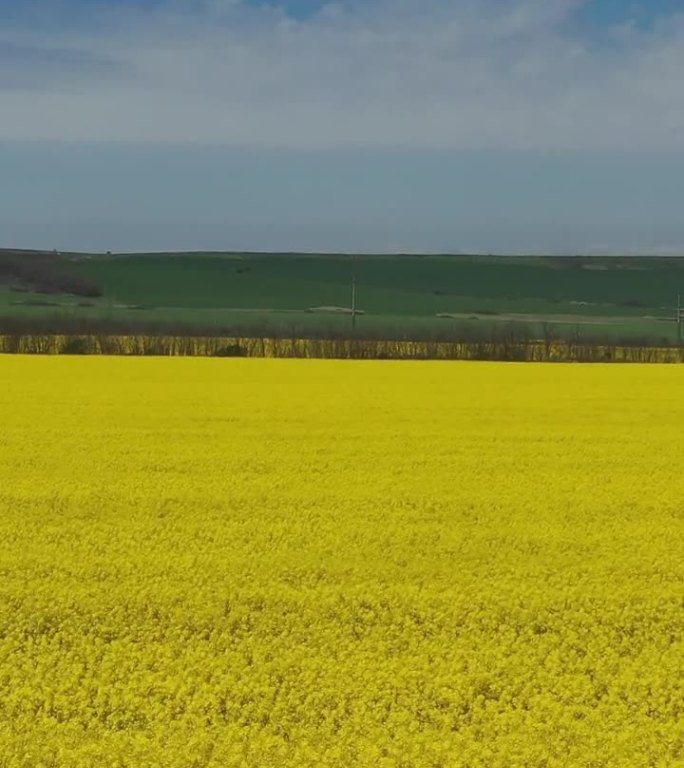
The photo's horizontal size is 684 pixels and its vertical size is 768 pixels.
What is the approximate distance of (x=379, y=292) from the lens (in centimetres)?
7700

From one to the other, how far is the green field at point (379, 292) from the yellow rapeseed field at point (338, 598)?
34382 millimetres

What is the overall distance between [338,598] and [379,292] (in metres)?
70.2

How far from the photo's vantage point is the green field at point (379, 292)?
5607 centimetres

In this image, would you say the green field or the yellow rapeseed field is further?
the green field

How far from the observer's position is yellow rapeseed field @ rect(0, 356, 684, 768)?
531 cm

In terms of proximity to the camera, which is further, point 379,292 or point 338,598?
→ point 379,292

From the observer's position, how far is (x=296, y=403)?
61.2ft

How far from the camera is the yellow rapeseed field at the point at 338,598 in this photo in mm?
5312

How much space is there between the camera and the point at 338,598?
7309mm

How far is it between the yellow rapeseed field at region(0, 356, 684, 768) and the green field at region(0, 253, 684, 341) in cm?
3438

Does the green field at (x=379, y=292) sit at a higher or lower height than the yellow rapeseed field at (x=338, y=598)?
higher

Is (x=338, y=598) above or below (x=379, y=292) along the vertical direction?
below

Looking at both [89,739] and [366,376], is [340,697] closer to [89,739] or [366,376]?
[89,739]

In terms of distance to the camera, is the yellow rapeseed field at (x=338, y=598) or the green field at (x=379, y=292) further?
the green field at (x=379, y=292)
